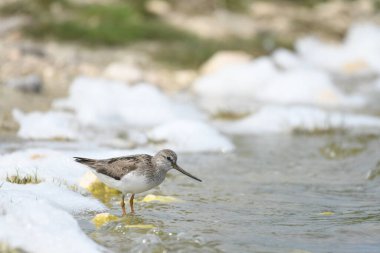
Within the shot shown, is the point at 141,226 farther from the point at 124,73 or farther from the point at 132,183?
the point at 124,73

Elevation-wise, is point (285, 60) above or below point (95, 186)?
above

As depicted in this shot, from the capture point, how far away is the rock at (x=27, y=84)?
16781mm

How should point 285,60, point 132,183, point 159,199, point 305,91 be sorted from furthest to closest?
point 285,60, point 305,91, point 159,199, point 132,183

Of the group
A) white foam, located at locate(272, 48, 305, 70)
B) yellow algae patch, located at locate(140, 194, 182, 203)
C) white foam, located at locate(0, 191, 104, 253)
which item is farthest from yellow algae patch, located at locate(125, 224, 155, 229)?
white foam, located at locate(272, 48, 305, 70)

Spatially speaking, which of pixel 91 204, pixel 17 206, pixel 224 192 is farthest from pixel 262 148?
pixel 17 206

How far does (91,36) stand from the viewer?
22938 mm

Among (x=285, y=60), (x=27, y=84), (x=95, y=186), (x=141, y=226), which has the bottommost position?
(x=141, y=226)

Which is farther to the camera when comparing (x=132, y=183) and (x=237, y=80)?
(x=237, y=80)

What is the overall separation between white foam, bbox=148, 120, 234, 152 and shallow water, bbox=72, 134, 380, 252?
35cm

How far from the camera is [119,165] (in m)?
8.43

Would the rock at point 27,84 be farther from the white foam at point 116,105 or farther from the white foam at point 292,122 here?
the white foam at point 292,122

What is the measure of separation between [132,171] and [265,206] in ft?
5.09

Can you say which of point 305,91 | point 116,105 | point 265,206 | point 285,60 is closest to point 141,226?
point 265,206

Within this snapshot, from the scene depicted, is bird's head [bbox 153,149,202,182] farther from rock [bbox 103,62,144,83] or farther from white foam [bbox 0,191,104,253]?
rock [bbox 103,62,144,83]
